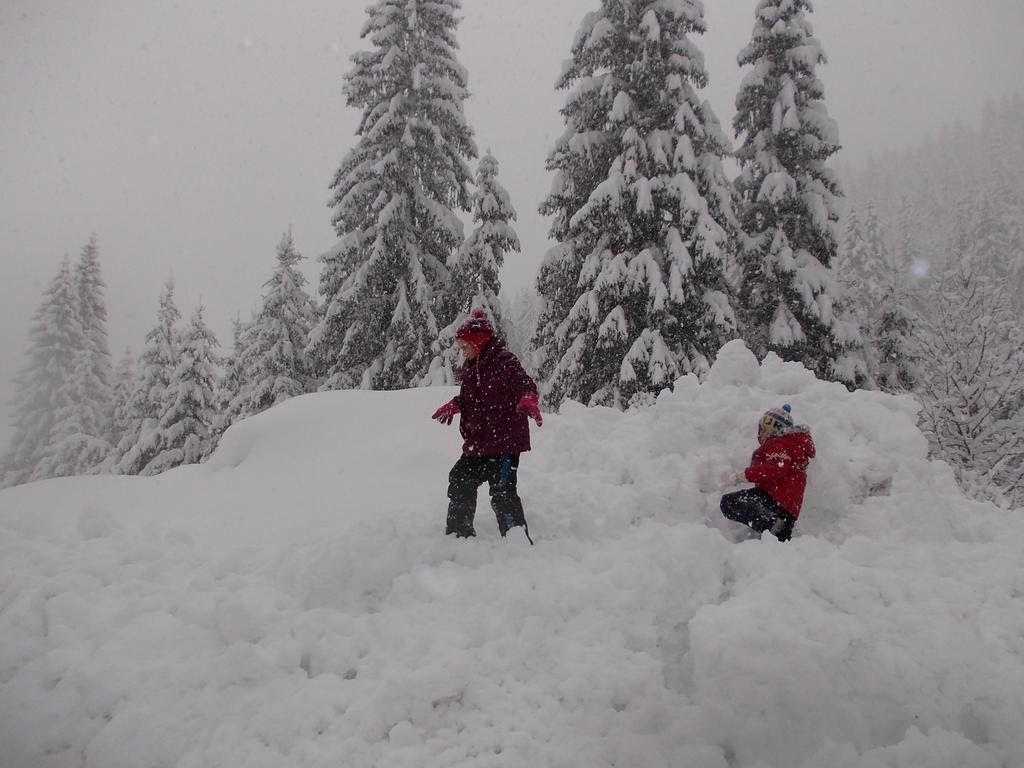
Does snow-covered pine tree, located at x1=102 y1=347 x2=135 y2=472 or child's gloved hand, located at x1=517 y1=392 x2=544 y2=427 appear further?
snow-covered pine tree, located at x1=102 y1=347 x2=135 y2=472

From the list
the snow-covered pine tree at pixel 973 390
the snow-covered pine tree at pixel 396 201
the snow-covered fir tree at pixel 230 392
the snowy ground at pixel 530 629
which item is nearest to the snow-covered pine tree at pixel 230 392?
the snow-covered fir tree at pixel 230 392

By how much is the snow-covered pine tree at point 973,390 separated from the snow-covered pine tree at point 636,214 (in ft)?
14.6

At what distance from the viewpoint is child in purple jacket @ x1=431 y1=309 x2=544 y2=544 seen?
4.41 meters

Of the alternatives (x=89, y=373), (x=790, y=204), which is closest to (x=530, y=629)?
(x=790, y=204)

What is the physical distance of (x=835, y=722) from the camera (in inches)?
96.3

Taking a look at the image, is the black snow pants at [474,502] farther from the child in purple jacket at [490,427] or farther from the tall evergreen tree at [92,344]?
the tall evergreen tree at [92,344]

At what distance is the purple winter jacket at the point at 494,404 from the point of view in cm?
444

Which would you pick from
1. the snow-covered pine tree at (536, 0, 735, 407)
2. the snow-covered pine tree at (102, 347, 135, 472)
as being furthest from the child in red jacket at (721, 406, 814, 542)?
the snow-covered pine tree at (102, 347, 135, 472)

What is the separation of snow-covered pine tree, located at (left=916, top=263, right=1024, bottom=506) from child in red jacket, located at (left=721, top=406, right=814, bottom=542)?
8.40 meters

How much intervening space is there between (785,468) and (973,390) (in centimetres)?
954

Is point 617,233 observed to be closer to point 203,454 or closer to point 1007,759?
point 1007,759

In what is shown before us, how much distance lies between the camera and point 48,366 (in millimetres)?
29203

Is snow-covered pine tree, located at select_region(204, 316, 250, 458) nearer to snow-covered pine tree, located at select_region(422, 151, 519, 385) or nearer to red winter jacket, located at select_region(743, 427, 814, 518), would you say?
snow-covered pine tree, located at select_region(422, 151, 519, 385)

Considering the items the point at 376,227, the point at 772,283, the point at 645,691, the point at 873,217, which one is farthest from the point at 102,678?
the point at 873,217
